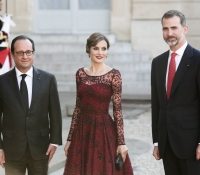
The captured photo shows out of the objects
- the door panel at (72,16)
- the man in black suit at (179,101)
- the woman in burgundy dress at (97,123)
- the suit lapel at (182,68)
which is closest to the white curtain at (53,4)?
the door panel at (72,16)

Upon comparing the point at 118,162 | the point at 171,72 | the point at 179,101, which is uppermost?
the point at 171,72

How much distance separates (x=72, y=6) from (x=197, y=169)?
10553 millimetres

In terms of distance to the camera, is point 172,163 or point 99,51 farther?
point 99,51

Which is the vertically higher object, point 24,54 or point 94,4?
point 94,4

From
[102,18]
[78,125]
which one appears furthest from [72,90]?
[78,125]

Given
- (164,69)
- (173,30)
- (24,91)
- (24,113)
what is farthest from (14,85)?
(173,30)

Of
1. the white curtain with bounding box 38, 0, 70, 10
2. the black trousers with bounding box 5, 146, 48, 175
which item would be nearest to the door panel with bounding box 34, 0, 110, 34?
the white curtain with bounding box 38, 0, 70, 10

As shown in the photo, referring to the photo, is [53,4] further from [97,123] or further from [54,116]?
[54,116]

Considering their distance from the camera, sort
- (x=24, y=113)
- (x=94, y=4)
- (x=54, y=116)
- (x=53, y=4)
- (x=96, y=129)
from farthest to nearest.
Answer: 1. (x=53, y=4)
2. (x=94, y=4)
3. (x=96, y=129)
4. (x=54, y=116)
5. (x=24, y=113)

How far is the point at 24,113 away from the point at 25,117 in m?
0.03

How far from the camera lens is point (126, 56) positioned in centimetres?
1305

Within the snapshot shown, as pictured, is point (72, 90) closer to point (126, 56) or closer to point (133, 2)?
point (126, 56)

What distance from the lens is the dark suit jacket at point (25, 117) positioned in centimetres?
411

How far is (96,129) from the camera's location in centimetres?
449
